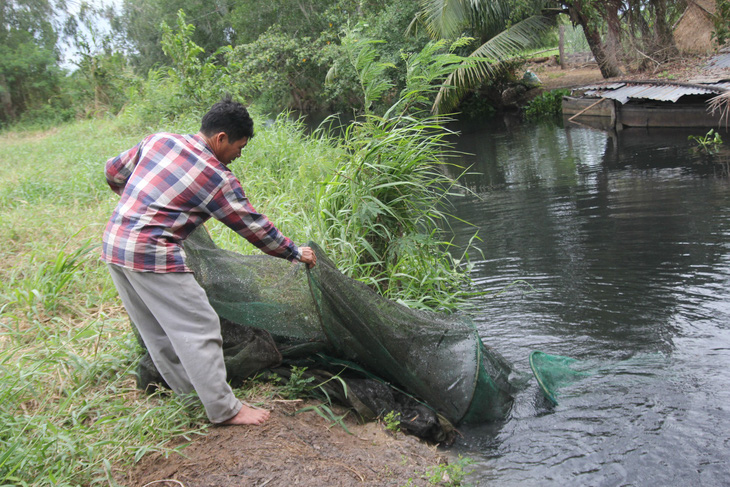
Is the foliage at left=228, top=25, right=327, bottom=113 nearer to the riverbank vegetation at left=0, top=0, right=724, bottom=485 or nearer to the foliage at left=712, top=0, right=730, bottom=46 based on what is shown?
the riverbank vegetation at left=0, top=0, right=724, bottom=485

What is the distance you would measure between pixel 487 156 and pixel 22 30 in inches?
769

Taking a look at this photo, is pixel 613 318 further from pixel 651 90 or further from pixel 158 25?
pixel 158 25

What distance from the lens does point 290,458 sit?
102 inches

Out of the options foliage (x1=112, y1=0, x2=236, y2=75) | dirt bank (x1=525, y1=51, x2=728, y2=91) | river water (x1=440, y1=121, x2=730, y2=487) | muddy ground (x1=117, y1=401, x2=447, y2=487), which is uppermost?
foliage (x1=112, y1=0, x2=236, y2=75)

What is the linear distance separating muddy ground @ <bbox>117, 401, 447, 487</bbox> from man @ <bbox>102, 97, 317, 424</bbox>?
167mm

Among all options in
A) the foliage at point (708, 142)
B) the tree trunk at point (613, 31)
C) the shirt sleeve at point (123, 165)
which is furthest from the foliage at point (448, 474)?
the tree trunk at point (613, 31)

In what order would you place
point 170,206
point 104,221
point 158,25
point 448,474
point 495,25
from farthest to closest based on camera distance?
1. point 158,25
2. point 495,25
3. point 104,221
4. point 448,474
5. point 170,206

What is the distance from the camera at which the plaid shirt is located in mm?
2494

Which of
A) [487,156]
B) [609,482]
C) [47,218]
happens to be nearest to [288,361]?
[609,482]

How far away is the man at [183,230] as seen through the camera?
2.50 metres

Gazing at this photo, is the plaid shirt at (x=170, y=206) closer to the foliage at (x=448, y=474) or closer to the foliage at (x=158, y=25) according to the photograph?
the foliage at (x=448, y=474)

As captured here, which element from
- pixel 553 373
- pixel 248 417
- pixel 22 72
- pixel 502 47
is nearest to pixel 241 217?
pixel 248 417

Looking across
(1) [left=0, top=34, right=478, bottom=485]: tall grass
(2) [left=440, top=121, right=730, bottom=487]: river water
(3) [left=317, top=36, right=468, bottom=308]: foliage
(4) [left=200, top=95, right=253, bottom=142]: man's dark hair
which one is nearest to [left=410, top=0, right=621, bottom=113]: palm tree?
(2) [left=440, top=121, right=730, bottom=487]: river water

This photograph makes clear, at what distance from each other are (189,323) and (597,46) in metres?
19.9
